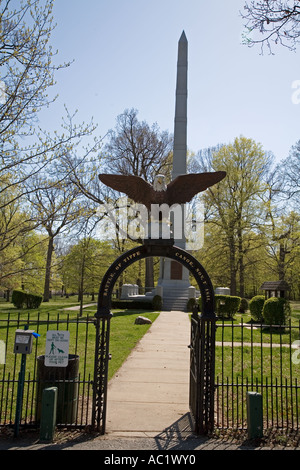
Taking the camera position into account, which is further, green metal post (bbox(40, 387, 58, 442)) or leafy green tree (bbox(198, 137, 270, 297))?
leafy green tree (bbox(198, 137, 270, 297))

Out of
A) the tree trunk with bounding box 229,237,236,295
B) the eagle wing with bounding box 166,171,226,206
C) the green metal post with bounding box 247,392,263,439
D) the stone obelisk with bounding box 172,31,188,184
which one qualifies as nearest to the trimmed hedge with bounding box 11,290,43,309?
the stone obelisk with bounding box 172,31,188,184

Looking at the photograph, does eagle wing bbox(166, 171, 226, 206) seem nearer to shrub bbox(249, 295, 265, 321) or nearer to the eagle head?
the eagle head

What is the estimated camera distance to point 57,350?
5.66 metres

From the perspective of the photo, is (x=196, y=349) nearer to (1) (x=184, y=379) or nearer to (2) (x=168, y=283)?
(1) (x=184, y=379)

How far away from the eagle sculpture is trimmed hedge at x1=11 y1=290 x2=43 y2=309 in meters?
19.6

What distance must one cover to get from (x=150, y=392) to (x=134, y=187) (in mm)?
3974

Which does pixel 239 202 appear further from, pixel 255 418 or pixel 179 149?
pixel 255 418

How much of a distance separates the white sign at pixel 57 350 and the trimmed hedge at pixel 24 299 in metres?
19.6

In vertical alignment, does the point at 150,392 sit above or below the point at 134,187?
below

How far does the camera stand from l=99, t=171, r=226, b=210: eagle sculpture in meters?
6.27

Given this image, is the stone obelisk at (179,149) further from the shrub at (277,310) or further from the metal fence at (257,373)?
the metal fence at (257,373)

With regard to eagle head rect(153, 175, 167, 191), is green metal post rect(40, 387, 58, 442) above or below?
below

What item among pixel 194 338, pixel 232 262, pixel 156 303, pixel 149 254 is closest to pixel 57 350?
pixel 149 254

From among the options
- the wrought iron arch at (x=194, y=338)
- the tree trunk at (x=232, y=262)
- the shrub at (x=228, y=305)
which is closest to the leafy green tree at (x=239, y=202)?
the tree trunk at (x=232, y=262)
